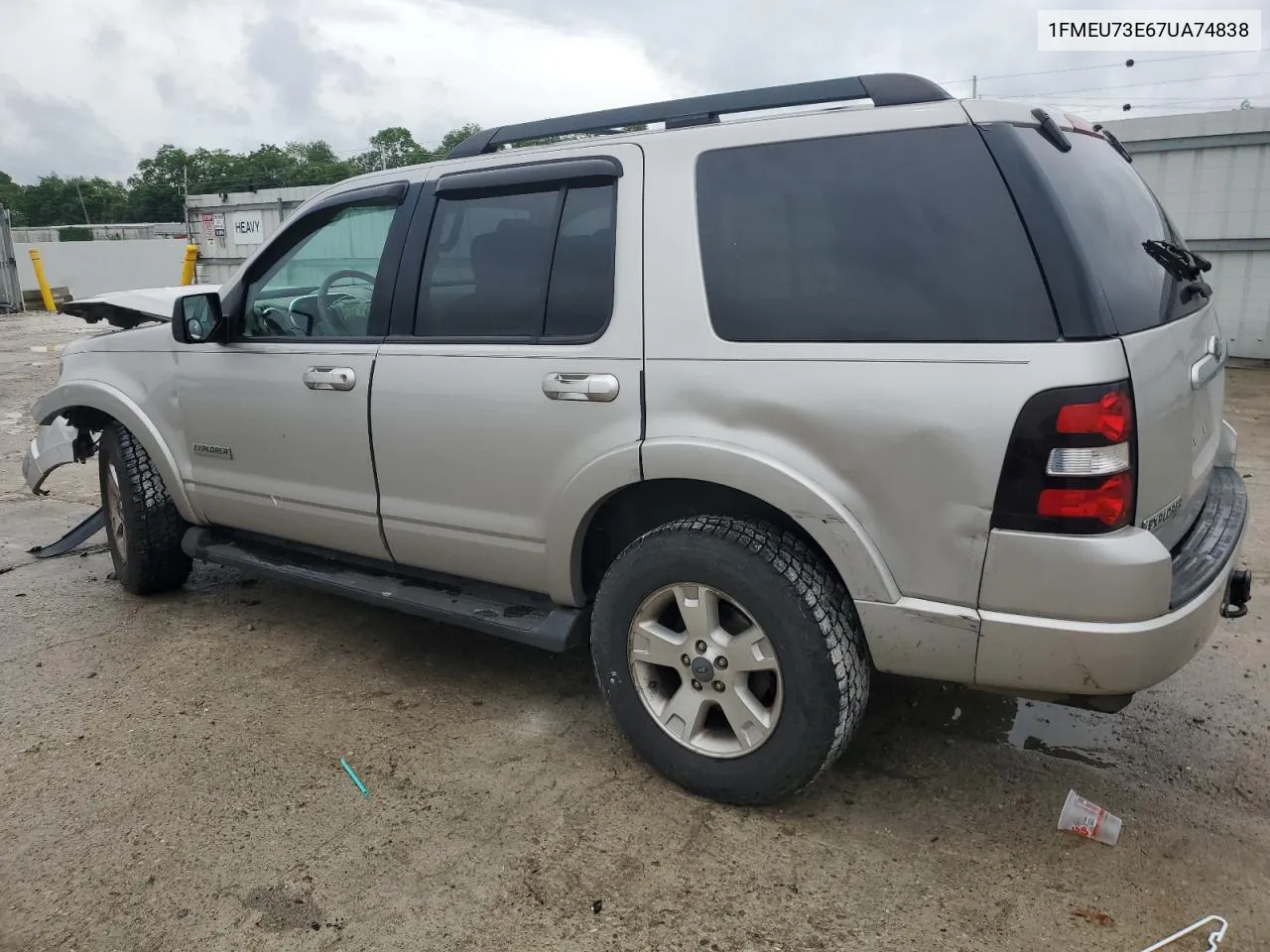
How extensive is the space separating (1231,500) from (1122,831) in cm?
105

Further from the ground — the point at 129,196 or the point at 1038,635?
the point at 129,196

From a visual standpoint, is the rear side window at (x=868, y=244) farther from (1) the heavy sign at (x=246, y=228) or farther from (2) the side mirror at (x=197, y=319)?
(1) the heavy sign at (x=246, y=228)

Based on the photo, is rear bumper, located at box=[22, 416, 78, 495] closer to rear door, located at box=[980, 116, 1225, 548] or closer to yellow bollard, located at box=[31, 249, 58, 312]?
rear door, located at box=[980, 116, 1225, 548]

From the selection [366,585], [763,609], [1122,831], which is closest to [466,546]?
[366,585]

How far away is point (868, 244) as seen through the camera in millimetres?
2428

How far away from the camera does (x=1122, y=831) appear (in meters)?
2.65

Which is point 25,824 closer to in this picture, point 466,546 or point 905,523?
point 466,546

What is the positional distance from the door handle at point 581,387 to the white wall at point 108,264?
24529mm

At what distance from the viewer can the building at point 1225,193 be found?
9.83 meters

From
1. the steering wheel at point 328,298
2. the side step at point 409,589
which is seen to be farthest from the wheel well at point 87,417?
the steering wheel at point 328,298

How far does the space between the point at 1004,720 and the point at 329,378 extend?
2665mm

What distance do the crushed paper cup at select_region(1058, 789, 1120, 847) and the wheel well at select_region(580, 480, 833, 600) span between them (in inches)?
38.7

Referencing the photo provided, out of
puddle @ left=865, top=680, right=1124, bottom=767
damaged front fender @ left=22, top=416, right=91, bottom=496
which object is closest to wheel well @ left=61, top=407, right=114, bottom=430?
damaged front fender @ left=22, top=416, right=91, bottom=496

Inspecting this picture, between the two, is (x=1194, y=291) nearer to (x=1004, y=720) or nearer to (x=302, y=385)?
(x=1004, y=720)
